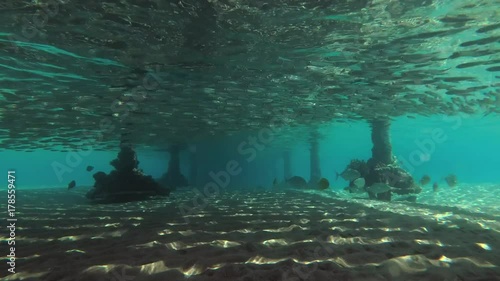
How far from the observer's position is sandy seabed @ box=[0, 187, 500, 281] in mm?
4527

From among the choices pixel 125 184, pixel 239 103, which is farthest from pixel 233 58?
pixel 125 184

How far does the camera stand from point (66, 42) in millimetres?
11273

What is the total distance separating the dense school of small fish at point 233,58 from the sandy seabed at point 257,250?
22.1 ft

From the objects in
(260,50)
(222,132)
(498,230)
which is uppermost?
(260,50)

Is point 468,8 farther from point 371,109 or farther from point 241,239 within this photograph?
point 371,109

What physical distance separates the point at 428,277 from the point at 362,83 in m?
15.1

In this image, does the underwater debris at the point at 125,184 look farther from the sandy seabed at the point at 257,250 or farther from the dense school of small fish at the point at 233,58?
the sandy seabed at the point at 257,250

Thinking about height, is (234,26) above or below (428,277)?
above

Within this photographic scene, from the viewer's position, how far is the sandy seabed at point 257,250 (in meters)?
4.53

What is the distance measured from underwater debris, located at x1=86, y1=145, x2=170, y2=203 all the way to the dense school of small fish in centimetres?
372

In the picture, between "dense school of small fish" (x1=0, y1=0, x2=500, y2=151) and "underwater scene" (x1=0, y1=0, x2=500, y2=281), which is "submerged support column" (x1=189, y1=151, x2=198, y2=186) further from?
"dense school of small fish" (x1=0, y1=0, x2=500, y2=151)

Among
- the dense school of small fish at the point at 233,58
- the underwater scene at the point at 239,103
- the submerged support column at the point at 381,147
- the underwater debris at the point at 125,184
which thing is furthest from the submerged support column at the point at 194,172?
the submerged support column at the point at 381,147

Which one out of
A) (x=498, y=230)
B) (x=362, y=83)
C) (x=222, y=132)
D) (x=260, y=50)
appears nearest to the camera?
(x=498, y=230)

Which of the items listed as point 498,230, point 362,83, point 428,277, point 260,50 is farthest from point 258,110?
point 428,277
